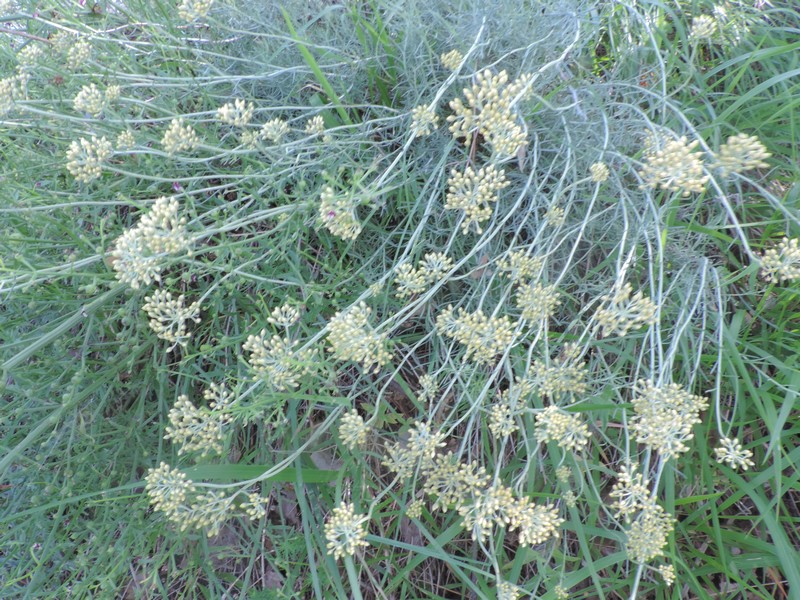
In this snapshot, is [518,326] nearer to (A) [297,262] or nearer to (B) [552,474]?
(B) [552,474]

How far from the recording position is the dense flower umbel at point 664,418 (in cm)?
160

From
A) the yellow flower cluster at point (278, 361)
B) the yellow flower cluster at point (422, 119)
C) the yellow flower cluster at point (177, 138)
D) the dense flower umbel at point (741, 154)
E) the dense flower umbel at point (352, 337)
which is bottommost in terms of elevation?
the yellow flower cluster at point (278, 361)

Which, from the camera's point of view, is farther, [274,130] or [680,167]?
[274,130]

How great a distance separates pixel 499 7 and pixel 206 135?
1.32 m

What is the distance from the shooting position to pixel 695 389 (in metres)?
2.35

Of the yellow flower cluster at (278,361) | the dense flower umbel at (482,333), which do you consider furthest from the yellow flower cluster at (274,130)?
the dense flower umbel at (482,333)

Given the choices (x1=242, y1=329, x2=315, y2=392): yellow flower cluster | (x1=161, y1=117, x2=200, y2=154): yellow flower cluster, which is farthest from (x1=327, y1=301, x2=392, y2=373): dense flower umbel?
(x1=161, y1=117, x2=200, y2=154): yellow flower cluster

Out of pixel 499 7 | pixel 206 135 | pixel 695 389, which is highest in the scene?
pixel 499 7

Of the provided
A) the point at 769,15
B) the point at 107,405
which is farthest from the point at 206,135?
the point at 769,15

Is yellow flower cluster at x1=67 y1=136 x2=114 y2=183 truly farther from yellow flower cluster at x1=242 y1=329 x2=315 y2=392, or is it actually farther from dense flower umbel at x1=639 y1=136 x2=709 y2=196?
dense flower umbel at x1=639 y1=136 x2=709 y2=196

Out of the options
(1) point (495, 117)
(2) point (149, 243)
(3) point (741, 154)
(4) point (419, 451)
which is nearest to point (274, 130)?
(2) point (149, 243)

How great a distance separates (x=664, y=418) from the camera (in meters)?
1.61

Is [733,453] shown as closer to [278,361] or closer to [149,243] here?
[278,361]

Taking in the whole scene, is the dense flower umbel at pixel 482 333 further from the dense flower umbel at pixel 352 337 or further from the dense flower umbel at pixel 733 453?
the dense flower umbel at pixel 733 453
